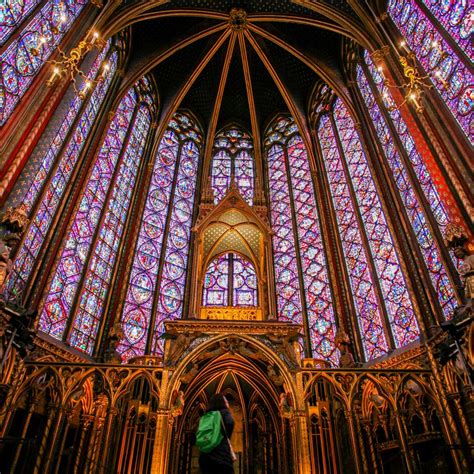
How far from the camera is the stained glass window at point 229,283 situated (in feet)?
44.2

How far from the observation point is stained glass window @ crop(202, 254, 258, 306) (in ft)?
44.2

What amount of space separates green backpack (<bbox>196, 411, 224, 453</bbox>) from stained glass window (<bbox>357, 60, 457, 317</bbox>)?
6.33 meters

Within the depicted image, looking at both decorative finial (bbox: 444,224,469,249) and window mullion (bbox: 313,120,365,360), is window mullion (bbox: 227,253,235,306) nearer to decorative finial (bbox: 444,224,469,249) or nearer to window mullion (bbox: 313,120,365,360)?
window mullion (bbox: 313,120,365,360)

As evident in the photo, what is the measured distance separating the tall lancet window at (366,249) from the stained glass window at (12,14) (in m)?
10.0

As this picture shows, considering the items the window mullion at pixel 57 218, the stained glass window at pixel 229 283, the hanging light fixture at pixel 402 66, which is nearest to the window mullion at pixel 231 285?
the stained glass window at pixel 229 283

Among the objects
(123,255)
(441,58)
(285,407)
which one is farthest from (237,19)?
(285,407)

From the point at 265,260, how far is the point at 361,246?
12.5 feet

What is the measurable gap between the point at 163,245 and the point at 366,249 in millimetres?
6953

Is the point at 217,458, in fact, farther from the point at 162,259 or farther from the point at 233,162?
the point at 233,162

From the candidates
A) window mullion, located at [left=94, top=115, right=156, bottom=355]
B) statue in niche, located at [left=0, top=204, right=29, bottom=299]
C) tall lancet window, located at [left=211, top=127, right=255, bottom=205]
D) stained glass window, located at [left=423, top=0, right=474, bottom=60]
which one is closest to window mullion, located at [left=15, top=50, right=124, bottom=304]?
statue in niche, located at [left=0, top=204, right=29, bottom=299]

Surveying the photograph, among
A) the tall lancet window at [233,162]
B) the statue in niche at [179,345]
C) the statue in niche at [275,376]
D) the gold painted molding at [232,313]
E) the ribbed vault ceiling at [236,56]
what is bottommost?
the statue in niche at [275,376]

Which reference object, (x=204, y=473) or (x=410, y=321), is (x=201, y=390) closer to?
(x=410, y=321)

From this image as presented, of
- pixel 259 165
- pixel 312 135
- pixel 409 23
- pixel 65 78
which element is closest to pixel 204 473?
pixel 65 78

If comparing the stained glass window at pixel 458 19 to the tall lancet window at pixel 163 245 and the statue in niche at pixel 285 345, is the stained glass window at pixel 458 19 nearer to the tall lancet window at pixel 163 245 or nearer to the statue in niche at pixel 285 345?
the statue in niche at pixel 285 345
